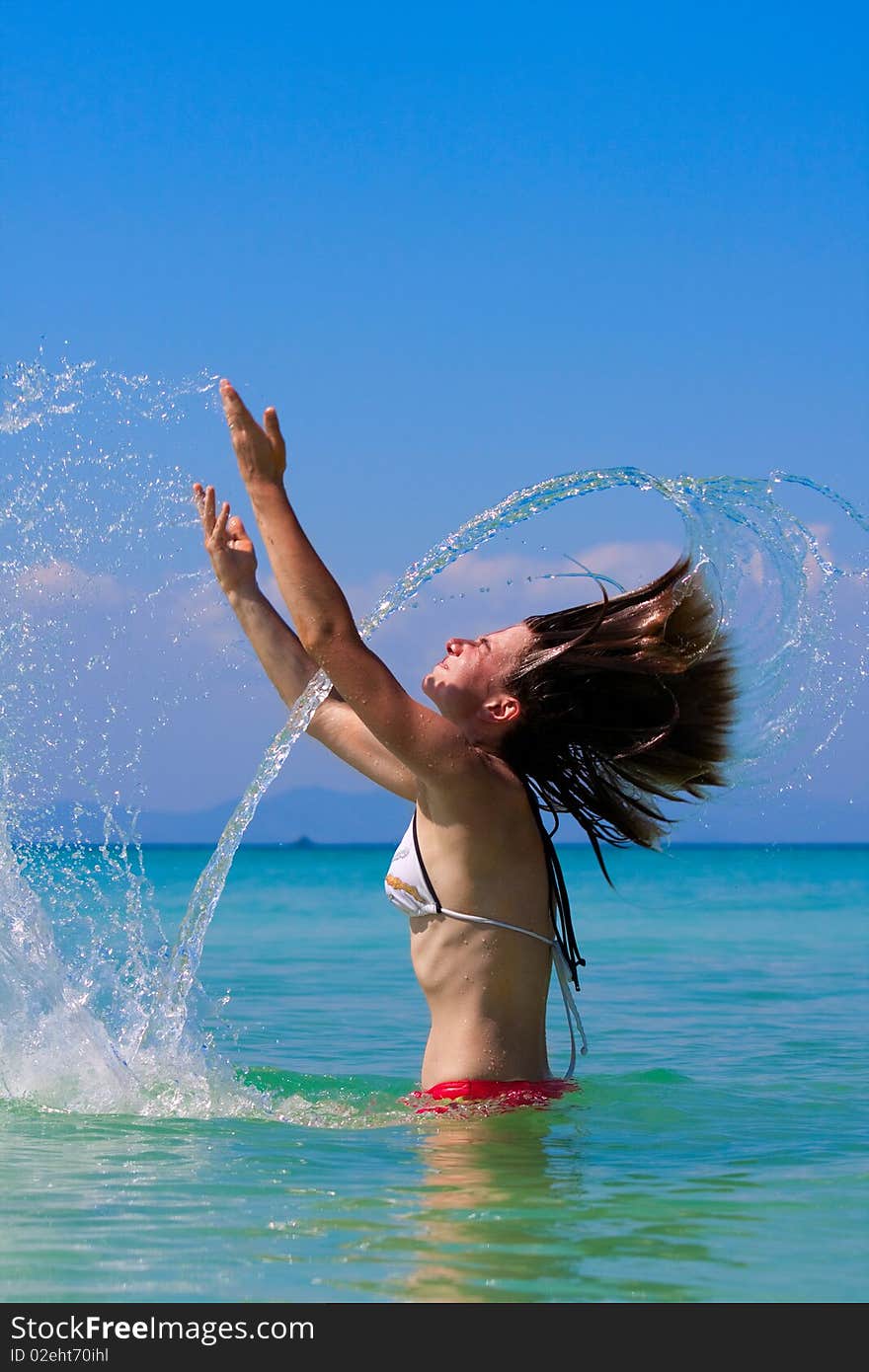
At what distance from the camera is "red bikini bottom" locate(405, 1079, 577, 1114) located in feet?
16.4

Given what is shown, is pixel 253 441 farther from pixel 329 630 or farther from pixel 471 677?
pixel 471 677

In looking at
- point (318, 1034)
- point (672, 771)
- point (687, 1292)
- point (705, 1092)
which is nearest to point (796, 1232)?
point (687, 1292)

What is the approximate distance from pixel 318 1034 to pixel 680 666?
4472 mm

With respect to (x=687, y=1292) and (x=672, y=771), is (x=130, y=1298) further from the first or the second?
(x=672, y=771)

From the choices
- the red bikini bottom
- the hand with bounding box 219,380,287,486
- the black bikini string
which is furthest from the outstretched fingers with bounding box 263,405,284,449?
the red bikini bottom

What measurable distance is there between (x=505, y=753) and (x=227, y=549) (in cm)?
134

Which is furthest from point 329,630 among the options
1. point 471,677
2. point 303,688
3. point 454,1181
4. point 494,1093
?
point 454,1181

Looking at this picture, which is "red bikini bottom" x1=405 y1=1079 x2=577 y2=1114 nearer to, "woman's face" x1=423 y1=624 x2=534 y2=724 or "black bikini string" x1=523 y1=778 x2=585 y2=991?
"black bikini string" x1=523 y1=778 x2=585 y2=991

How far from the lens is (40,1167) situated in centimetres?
460

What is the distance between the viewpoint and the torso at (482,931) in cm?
499

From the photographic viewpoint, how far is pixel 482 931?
501 cm

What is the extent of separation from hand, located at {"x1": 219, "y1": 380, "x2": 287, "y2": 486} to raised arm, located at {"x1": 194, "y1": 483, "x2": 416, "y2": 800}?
0.90 m

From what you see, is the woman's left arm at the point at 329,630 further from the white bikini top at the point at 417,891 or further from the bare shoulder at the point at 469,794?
the white bikini top at the point at 417,891

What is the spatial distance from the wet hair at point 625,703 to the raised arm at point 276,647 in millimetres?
532
